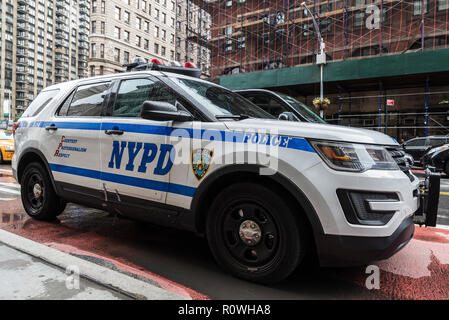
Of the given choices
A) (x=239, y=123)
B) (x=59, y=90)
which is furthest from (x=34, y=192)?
(x=239, y=123)

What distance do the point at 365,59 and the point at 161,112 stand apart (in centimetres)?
2015

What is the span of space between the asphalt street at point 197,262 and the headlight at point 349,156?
97 cm

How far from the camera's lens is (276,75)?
23141 mm

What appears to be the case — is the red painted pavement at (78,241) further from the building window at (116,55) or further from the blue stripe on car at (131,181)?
the building window at (116,55)

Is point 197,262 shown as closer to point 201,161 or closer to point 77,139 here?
point 201,161

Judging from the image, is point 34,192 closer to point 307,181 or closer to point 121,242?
point 121,242

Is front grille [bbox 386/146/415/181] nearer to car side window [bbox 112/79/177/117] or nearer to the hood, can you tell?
the hood

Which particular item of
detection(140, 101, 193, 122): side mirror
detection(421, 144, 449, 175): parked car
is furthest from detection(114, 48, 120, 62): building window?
detection(140, 101, 193, 122): side mirror

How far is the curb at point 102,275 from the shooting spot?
2.22 meters

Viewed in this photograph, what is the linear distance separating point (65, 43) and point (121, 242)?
125m

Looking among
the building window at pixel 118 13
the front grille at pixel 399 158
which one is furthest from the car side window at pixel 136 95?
the building window at pixel 118 13

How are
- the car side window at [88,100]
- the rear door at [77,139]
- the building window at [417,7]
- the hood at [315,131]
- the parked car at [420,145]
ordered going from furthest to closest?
1. the building window at [417,7]
2. the parked car at [420,145]
3. the car side window at [88,100]
4. the rear door at [77,139]
5. the hood at [315,131]
